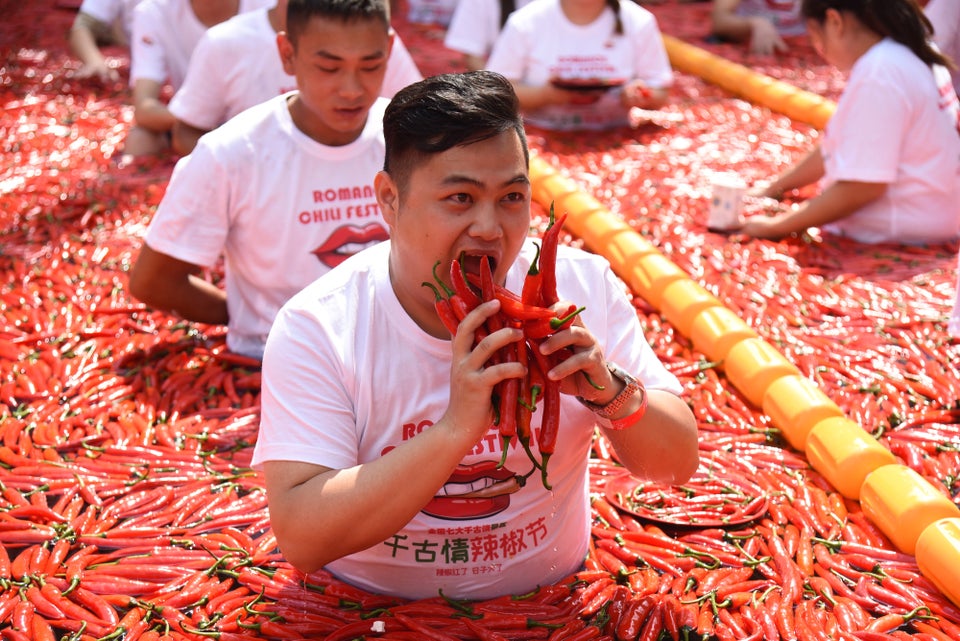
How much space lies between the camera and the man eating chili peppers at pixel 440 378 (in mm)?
2244

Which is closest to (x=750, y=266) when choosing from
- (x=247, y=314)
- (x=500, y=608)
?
(x=247, y=314)

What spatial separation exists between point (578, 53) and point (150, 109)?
3187 millimetres

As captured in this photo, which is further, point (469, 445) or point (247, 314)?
point (247, 314)

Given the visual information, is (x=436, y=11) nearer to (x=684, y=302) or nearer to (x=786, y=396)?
(x=684, y=302)

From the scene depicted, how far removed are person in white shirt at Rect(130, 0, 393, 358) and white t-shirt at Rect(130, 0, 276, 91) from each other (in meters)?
3.55

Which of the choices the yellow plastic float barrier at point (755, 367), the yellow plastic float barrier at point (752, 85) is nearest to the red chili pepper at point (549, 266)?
the yellow plastic float barrier at point (755, 367)

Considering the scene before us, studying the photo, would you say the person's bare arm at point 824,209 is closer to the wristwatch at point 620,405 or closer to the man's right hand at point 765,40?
the wristwatch at point 620,405

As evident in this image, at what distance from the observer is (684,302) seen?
5.21m

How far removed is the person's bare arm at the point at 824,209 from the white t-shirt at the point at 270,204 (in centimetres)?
279

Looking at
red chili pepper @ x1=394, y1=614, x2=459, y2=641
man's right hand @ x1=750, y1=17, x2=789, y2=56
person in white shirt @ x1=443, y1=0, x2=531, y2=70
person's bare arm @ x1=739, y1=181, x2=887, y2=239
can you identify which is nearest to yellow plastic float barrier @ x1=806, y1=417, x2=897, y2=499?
red chili pepper @ x1=394, y1=614, x2=459, y2=641

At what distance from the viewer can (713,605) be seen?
9.86ft

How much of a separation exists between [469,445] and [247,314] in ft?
8.53

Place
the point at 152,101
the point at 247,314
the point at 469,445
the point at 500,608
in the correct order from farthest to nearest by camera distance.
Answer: the point at 152,101, the point at 247,314, the point at 500,608, the point at 469,445

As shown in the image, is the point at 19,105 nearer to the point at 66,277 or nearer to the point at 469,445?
the point at 66,277
